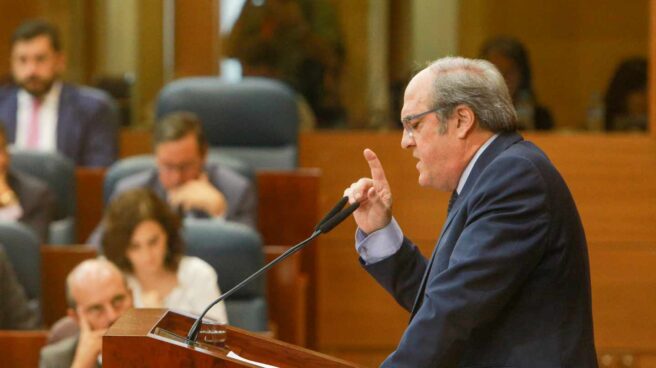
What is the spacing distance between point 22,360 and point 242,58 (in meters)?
1.89

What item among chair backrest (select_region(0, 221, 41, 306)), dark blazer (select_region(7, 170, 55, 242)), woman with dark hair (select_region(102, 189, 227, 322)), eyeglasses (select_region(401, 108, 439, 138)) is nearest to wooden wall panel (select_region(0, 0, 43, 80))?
dark blazer (select_region(7, 170, 55, 242))

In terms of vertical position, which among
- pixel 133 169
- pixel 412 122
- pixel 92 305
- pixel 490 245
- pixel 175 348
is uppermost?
pixel 412 122

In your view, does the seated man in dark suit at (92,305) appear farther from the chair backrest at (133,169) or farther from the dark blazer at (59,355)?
the chair backrest at (133,169)

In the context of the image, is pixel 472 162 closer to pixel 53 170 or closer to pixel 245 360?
pixel 245 360

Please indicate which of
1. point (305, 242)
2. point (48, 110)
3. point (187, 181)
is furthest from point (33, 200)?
point (305, 242)

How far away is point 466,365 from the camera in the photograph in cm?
136

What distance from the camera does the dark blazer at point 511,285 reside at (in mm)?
1309

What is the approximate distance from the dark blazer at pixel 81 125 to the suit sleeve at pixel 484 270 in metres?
2.44

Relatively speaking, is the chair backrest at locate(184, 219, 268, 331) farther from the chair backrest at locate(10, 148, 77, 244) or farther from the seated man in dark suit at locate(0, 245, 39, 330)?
the chair backrest at locate(10, 148, 77, 244)

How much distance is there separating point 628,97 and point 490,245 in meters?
2.62

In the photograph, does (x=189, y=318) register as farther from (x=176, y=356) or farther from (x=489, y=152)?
(x=489, y=152)

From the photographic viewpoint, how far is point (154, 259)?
8.34 ft

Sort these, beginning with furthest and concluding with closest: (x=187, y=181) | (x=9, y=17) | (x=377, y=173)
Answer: (x=9, y=17) → (x=187, y=181) → (x=377, y=173)

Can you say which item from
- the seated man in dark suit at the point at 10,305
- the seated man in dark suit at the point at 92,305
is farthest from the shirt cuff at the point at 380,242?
the seated man in dark suit at the point at 10,305
